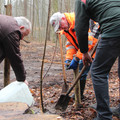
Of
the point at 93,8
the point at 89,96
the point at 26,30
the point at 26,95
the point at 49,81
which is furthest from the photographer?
the point at 49,81

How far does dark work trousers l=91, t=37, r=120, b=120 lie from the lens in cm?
174

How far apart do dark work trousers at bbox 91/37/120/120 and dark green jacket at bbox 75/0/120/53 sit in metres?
0.11

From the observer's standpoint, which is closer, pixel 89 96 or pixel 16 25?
pixel 16 25

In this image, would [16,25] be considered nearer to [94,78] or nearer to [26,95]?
[26,95]

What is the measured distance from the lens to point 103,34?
1.77 metres

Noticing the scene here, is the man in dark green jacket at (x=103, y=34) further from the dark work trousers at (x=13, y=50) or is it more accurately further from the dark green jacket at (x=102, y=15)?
the dark work trousers at (x=13, y=50)

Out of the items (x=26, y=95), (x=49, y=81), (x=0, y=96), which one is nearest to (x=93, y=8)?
(x=26, y=95)

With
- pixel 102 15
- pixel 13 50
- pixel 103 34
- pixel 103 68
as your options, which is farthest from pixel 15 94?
pixel 102 15

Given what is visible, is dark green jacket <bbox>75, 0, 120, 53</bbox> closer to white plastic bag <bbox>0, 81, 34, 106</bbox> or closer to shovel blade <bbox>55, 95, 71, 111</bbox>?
white plastic bag <bbox>0, 81, 34, 106</bbox>

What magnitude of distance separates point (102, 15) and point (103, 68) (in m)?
0.59

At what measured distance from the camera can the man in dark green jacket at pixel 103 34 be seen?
1.69 meters

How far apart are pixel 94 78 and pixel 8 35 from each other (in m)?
1.32

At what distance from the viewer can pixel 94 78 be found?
6.15 feet

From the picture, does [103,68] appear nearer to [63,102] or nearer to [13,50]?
[63,102]
